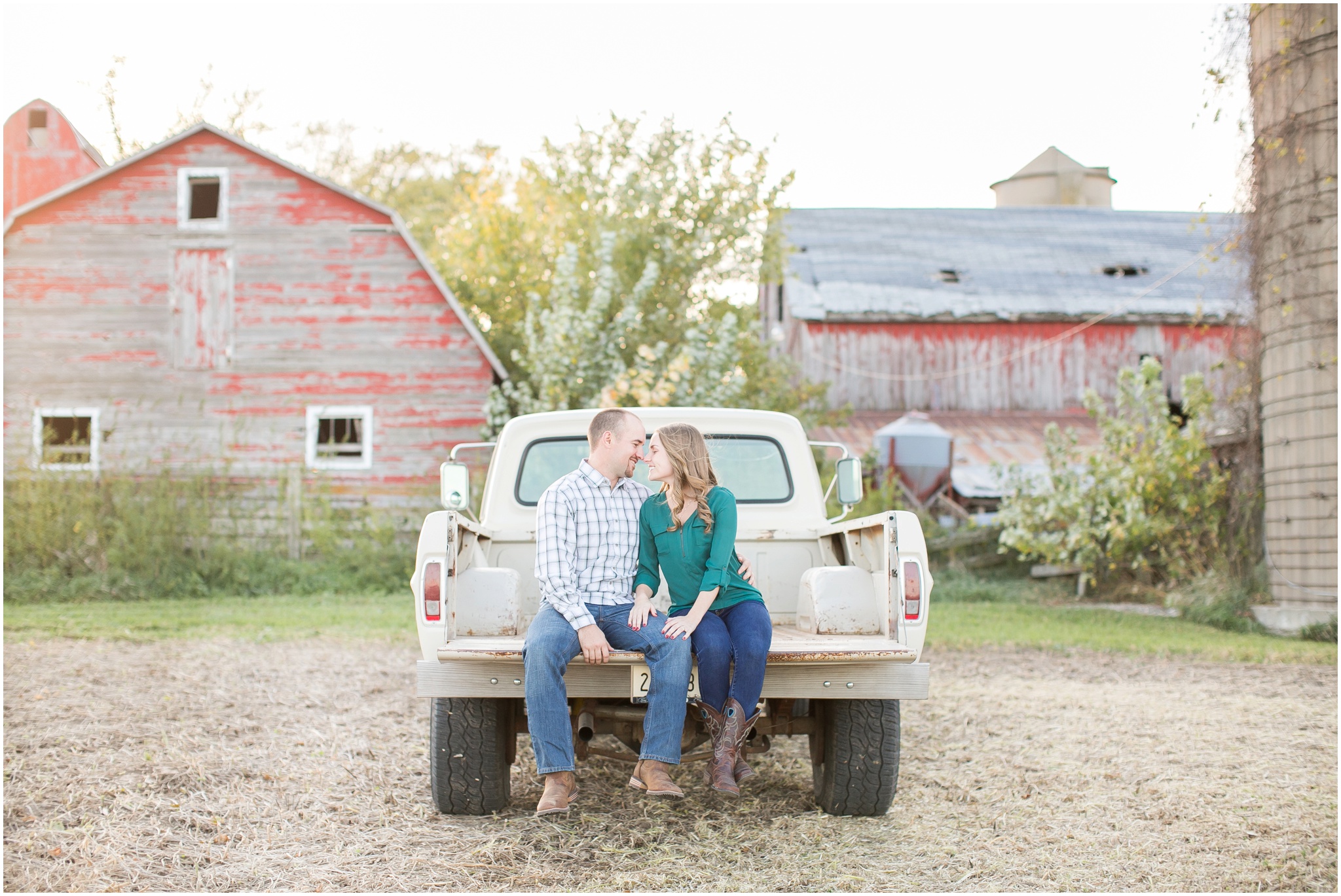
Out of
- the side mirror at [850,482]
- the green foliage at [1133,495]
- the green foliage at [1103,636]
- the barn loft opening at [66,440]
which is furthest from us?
the barn loft opening at [66,440]

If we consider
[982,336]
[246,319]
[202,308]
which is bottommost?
[246,319]

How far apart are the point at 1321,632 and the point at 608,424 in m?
8.83

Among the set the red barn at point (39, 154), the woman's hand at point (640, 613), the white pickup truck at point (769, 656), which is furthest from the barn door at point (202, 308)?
the woman's hand at point (640, 613)

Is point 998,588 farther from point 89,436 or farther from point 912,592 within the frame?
point 89,436

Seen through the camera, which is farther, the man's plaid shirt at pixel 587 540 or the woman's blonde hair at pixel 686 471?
the woman's blonde hair at pixel 686 471

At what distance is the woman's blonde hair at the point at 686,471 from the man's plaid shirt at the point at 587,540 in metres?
0.17

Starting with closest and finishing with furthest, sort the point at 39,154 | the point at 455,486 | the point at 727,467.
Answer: the point at 455,486
the point at 727,467
the point at 39,154

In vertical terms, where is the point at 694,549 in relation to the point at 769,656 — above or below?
above

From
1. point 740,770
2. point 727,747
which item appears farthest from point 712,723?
point 740,770

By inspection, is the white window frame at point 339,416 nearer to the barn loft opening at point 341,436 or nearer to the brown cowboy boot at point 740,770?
the barn loft opening at point 341,436

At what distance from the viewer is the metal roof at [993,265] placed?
2350 centimetres

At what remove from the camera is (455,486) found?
208 inches

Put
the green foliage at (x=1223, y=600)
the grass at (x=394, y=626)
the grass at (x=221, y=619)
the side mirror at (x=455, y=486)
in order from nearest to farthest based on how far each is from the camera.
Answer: the side mirror at (x=455, y=486), the grass at (x=394, y=626), the grass at (x=221, y=619), the green foliage at (x=1223, y=600)

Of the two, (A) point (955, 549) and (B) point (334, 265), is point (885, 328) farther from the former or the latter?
(B) point (334, 265)
